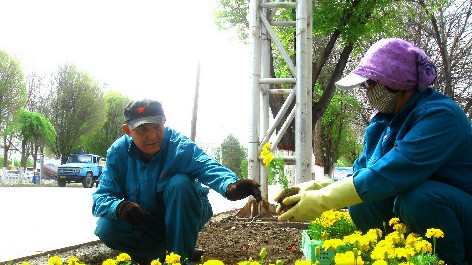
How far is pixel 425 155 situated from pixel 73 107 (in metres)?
45.2

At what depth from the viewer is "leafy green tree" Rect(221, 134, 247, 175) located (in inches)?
1877

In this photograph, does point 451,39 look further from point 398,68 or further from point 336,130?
point 398,68

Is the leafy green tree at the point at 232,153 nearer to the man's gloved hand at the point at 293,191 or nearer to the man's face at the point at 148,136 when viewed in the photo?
the man's face at the point at 148,136

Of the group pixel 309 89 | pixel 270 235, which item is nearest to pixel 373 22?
pixel 309 89

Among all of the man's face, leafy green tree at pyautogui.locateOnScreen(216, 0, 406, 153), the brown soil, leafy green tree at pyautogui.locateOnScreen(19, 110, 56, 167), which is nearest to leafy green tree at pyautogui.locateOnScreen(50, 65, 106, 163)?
leafy green tree at pyautogui.locateOnScreen(19, 110, 56, 167)

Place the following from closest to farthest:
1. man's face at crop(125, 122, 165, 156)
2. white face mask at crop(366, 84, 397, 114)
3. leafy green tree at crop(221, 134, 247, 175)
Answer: white face mask at crop(366, 84, 397, 114), man's face at crop(125, 122, 165, 156), leafy green tree at crop(221, 134, 247, 175)

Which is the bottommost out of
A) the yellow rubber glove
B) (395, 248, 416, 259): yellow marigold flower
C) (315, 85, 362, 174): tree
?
(395, 248, 416, 259): yellow marigold flower

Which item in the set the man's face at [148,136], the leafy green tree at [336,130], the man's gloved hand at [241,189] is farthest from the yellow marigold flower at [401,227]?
the leafy green tree at [336,130]

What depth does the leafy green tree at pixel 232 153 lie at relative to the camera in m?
47.7

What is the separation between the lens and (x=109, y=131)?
5588 cm

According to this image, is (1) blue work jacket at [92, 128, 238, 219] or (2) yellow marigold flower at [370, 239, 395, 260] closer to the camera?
(2) yellow marigold flower at [370, 239, 395, 260]

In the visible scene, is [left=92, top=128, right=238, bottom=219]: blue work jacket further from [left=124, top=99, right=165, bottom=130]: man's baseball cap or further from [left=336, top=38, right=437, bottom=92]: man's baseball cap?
[left=336, top=38, right=437, bottom=92]: man's baseball cap

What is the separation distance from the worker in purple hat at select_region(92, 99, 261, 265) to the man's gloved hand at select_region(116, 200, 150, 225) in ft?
0.07

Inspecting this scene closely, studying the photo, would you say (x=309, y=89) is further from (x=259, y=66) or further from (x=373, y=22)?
(x=373, y=22)
